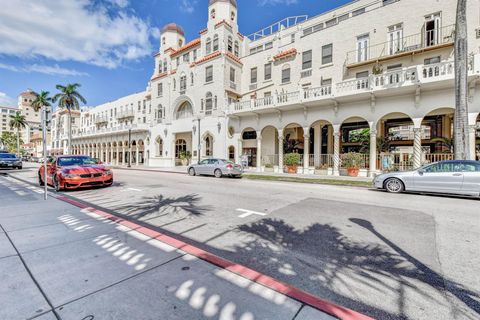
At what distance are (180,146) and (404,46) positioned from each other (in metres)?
27.6

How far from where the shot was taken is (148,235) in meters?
4.40

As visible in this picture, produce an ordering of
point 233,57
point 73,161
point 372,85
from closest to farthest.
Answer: point 73,161, point 372,85, point 233,57

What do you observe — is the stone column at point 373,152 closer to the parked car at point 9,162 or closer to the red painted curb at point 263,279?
the red painted curb at point 263,279

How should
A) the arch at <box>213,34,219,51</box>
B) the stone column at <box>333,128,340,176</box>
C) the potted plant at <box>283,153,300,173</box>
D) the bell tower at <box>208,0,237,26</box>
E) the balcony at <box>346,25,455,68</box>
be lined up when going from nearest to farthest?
the balcony at <box>346,25,455,68</box>, the stone column at <box>333,128,340,176</box>, the potted plant at <box>283,153,300,173</box>, the arch at <box>213,34,219,51</box>, the bell tower at <box>208,0,237,26</box>

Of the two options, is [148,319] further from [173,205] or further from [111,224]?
[173,205]

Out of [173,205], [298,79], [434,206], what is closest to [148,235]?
[173,205]

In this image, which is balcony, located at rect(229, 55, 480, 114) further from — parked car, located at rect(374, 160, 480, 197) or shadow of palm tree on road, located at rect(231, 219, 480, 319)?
shadow of palm tree on road, located at rect(231, 219, 480, 319)

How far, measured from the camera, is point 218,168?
680 inches

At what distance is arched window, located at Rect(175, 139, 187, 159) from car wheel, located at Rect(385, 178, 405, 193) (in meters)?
26.8

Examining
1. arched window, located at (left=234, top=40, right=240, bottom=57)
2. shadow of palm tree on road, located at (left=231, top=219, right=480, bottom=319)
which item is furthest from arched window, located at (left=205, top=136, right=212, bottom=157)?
shadow of palm tree on road, located at (left=231, top=219, right=480, bottom=319)

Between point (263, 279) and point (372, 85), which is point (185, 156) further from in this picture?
point (263, 279)

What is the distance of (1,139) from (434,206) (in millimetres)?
116993

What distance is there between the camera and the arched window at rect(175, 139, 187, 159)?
1276 inches

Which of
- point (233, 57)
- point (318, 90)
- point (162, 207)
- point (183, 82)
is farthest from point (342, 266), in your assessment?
point (183, 82)
